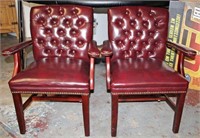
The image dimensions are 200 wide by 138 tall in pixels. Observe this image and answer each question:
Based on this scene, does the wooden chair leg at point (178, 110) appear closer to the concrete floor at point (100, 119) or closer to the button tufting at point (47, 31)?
the concrete floor at point (100, 119)

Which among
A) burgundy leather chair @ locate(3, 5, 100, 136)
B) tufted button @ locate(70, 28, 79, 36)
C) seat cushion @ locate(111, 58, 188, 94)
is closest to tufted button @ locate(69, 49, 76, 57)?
burgundy leather chair @ locate(3, 5, 100, 136)

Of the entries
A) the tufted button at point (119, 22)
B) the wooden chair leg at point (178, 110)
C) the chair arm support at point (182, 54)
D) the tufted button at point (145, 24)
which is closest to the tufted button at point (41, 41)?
the tufted button at point (119, 22)

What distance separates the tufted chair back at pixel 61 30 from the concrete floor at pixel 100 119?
20.4 inches

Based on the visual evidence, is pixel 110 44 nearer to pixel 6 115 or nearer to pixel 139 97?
pixel 139 97

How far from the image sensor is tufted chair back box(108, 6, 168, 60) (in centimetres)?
186

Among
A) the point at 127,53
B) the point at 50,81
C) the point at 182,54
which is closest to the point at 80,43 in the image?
the point at 127,53

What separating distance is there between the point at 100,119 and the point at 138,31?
0.86 m

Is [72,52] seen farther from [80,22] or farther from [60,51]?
[80,22]

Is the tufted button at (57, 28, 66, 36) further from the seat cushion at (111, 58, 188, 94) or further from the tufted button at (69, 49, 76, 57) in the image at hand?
the seat cushion at (111, 58, 188, 94)

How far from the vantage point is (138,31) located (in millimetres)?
1899

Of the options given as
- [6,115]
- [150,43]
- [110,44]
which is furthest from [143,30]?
[6,115]

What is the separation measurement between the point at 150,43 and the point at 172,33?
53 centimetres

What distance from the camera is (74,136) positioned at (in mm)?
1679

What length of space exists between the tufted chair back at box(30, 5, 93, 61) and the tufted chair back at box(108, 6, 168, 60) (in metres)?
0.23
